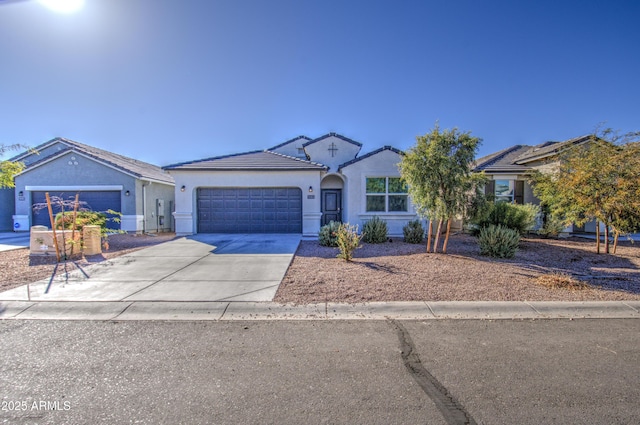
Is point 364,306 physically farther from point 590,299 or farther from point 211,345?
point 590,299

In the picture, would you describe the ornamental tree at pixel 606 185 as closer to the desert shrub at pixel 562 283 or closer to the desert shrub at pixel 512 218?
the desert shrub at pixel 512 218

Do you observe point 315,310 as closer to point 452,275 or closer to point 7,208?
point 452,275

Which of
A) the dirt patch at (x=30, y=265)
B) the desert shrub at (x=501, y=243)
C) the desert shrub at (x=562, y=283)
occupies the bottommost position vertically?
the desert shrub at (x=562, y=283)

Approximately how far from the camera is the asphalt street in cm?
254

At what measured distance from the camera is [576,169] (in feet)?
29.9

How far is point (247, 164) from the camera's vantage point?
46.6 feet

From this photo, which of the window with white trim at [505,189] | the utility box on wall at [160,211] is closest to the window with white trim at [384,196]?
the window with white trim at [505,189]

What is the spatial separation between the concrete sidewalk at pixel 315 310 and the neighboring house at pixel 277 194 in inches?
354

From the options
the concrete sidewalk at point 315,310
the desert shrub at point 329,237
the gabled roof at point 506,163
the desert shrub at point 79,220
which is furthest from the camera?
the gabled roof at point 506,163

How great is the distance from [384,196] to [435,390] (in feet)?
38.4

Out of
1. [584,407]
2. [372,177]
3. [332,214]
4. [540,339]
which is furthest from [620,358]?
[332,214]

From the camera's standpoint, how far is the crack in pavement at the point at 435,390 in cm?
248

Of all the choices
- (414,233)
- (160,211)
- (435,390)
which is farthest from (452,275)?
(160,211)

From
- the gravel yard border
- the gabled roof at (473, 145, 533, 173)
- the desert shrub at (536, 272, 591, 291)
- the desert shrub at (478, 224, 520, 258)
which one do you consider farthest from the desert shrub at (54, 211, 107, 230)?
the gabled roof at (473, 145, 533, 173)
